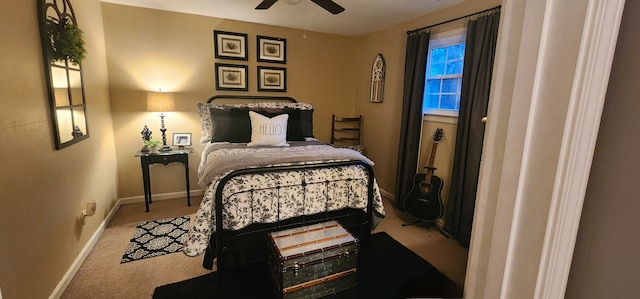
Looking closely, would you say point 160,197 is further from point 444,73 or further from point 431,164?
point 444,73

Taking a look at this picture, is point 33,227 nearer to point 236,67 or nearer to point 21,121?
point 21,121

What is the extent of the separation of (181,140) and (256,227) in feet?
6.80

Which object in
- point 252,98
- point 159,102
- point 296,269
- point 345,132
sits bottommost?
point 296,269

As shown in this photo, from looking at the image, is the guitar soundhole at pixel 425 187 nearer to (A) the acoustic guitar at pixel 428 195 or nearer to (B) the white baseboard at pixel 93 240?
(A) the acoustic guitar at pixel 428 195

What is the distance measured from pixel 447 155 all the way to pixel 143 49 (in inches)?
141

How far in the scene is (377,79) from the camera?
12.8 ft

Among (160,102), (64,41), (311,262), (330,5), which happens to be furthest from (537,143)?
(160,102)

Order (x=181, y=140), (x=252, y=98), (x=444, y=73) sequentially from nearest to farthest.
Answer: (x=444, y=73)
(x=181, y=140)
(x=252, y=98)

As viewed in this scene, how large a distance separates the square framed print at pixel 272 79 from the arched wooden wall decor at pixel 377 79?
1247 millimetres

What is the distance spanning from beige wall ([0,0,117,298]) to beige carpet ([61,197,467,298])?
0.16 m

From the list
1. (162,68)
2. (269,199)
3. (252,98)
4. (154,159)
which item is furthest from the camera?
(252,98)

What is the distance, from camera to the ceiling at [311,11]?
9.41ft

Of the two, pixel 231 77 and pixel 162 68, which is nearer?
pixel 162 68

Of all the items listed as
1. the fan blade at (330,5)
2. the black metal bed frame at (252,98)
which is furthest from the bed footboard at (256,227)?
Answer: the black metal bed frame at (252,98)
